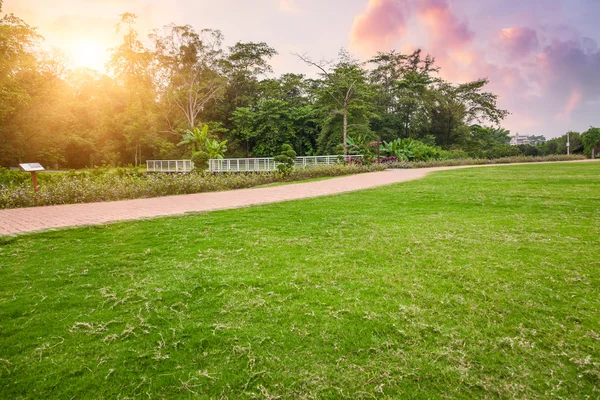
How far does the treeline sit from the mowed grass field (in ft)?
86.0

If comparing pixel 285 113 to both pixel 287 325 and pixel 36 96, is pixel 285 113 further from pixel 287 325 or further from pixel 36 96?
pixel 287 325

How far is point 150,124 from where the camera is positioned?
1377 inches

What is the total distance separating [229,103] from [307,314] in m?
38.1

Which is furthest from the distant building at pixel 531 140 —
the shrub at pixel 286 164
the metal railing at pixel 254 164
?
the shrub at pixel 286 164

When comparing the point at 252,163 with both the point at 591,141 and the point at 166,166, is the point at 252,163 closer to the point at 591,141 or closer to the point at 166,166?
the point at 166,166

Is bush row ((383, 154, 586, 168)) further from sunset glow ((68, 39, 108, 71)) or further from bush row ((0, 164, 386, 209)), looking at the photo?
sunset glow ((68, 39, 108, 71))

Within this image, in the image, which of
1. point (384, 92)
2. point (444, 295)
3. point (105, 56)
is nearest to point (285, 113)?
point (384, 92)

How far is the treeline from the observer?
105 feet

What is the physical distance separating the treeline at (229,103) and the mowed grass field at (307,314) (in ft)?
86.0

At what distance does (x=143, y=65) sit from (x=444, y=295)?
135ft

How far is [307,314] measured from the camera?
2.07 meters

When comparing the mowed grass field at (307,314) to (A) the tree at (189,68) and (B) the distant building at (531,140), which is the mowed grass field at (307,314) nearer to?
(A) the tree at (189,68)

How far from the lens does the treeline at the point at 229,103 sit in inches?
→ 1257

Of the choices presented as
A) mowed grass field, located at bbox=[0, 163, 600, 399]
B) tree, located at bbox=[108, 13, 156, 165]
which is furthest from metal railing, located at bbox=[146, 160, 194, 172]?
mowed grass field, located at bbox=[0, 163, 600, 399]
